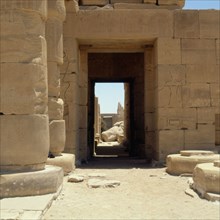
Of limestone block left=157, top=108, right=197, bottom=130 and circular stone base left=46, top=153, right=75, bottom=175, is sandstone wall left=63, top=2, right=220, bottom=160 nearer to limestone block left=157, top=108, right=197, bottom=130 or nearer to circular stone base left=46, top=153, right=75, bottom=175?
limestone block left=157, top=108, right=197, bottom=130

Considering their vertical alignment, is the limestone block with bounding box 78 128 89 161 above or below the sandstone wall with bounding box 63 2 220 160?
below

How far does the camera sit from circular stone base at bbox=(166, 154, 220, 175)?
9.12 m

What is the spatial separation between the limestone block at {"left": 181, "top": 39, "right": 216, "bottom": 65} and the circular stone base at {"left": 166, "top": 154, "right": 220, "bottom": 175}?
10.1 feet

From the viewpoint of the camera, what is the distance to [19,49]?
629 centimetres

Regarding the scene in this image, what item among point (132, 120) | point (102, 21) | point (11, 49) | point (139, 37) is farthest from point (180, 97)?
point (11, 49)

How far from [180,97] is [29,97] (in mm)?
5855

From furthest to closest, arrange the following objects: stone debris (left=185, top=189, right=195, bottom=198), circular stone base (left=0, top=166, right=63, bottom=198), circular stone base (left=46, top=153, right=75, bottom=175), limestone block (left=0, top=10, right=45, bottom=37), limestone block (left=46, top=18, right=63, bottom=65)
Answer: limestone block (left=46, top=18, right=63, bottom=65) → circular stone base (left=46, top=153, right=75, bottom=175) → stone debris (left=185, top=189, right=195, bottom=198) → limestone block (left=0, top=10, right=45, bottom=37) → circular stone base (left=0, top=166, right=63, bottom=198)

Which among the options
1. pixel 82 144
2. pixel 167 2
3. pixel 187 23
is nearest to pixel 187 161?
pixel 82 144

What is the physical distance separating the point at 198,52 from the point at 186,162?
3.63 meters

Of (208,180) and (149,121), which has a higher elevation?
(149,121)

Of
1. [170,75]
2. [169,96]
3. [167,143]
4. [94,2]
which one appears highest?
[94,2]

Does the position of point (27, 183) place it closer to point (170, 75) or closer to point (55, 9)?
point (55, 9)

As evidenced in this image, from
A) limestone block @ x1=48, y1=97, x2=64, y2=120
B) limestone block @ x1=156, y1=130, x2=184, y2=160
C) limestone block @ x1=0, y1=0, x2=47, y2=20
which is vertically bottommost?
limestone block @ x1=156, y1=130, x2=184, y2=160

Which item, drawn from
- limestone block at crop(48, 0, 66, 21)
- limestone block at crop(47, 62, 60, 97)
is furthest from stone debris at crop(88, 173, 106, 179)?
limestone block at crop(48, 0, 66, 21)
